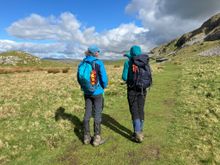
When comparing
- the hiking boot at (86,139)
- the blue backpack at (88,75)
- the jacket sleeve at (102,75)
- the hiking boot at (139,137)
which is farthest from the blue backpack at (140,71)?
the hiking boot at (86,139)

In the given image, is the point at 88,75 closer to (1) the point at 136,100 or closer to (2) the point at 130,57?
(2) the point at 130,57

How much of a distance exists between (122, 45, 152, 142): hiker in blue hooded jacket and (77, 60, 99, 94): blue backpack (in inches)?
40.3

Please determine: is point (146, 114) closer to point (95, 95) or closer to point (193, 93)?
point (95, 95)

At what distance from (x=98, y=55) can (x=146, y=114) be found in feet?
16.1

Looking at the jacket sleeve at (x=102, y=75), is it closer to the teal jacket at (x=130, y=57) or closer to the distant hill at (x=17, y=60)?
the teal jacket at (x=130, y=57)

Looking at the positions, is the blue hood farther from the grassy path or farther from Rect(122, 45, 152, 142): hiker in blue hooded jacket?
the grassy path

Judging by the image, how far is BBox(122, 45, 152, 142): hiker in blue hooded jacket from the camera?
8195mm

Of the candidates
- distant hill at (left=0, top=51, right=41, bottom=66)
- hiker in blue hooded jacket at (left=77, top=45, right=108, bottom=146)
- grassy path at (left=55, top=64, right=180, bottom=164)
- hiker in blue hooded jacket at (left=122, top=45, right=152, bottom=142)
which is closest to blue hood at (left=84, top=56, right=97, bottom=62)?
hiker in blue hooded jacket at (left=77, top=45, right=108, bottom=146)

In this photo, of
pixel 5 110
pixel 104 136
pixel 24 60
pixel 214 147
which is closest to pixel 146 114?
pixel 104 136

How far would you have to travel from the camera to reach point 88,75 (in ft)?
25.7

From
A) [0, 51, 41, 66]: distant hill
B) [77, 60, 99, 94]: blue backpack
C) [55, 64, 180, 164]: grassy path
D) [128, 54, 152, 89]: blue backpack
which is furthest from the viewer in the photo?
[0, 51, 41, 66]: distant hill

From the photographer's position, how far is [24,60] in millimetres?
92688

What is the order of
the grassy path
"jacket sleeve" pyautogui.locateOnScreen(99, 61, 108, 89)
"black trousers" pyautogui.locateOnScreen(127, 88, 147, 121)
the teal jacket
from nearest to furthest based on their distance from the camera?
1. the grassy path
2. "jacket sleeve" pyautogui.locateOnScreen(99, 61, 108, 89)
3. the teal jacket
4. "black trousers" pyautogui.locateOnScreen(127, 88, 147, 121)

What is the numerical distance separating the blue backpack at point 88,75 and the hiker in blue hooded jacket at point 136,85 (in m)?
1.02
